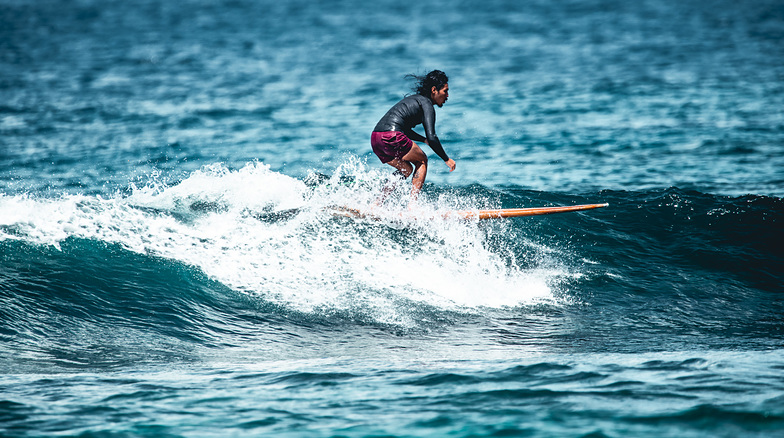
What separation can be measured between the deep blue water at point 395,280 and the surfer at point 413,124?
52 cm

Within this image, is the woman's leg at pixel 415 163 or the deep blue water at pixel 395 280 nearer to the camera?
the deep blue water at pixel 395 280

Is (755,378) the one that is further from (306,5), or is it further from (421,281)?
(306,5)

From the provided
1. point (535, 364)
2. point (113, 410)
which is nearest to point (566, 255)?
point (535, 364)

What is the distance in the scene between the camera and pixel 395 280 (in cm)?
782

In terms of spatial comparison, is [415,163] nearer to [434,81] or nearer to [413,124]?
[413,124]

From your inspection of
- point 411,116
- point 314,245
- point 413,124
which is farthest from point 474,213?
point 314,245

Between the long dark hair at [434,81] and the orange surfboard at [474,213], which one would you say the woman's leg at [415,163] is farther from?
the long dark hair at [434,81]

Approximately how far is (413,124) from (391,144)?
0.39m

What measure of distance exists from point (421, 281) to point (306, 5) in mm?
49317

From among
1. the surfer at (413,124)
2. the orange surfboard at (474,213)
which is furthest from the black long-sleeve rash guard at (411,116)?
the orange surfboard at (474,213)

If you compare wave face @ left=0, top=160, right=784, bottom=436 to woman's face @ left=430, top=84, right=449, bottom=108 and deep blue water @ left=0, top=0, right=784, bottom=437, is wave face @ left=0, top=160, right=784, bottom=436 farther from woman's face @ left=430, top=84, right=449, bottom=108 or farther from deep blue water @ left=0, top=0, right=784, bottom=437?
woman's face @ left=430, top=84, right=449, bottom=108

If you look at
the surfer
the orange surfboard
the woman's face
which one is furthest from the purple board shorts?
the orange surfboard

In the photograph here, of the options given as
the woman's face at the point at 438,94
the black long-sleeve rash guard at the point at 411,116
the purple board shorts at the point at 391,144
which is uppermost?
the woman's face at the point at 438,94

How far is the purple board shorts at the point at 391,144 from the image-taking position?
8.28 m
